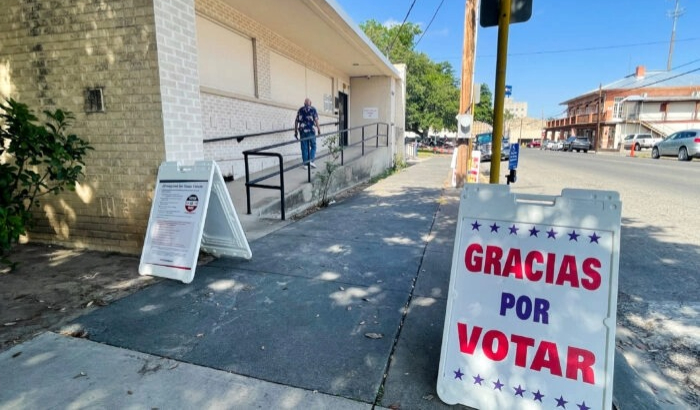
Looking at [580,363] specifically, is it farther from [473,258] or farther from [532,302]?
[473,258]

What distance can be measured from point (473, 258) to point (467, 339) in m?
0.43

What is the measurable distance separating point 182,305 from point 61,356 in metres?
0.88

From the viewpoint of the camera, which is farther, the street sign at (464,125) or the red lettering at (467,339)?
the street sign at (464,125)

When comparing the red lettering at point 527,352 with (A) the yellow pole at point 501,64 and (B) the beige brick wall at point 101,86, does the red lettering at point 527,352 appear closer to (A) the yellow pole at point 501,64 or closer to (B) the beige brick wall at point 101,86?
(A) the yellow pole at point 501,64

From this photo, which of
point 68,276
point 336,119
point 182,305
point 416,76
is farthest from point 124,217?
point 416,76

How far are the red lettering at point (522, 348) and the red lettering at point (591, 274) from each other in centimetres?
38

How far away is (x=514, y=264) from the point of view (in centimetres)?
208

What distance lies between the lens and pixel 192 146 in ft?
15.0

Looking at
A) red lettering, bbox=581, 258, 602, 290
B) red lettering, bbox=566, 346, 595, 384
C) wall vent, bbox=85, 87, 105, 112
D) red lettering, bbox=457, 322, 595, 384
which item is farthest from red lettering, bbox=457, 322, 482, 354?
wall vent, bbox=85, 87, 105, 112

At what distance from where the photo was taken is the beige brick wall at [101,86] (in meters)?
4.06

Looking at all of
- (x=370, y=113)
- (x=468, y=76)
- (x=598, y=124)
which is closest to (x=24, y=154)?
(x=468, y=76)

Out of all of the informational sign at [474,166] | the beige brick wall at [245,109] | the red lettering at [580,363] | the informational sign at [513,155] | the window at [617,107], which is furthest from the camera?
the window at [617,107]

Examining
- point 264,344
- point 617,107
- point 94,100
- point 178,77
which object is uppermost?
point 617,107

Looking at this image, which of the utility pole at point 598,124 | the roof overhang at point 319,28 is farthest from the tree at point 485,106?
the roof overhang at point 319,28
